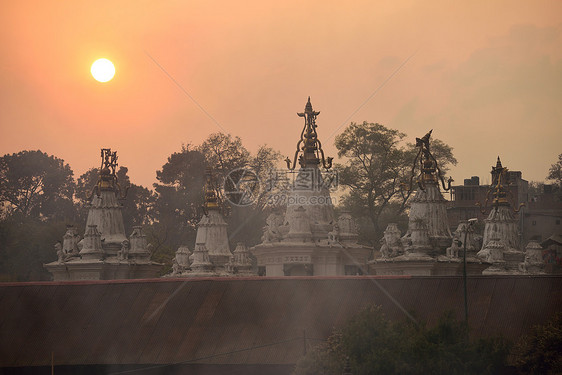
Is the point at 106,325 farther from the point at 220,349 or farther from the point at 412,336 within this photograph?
the point at 412,336

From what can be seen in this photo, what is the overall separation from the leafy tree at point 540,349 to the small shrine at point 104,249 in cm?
3183

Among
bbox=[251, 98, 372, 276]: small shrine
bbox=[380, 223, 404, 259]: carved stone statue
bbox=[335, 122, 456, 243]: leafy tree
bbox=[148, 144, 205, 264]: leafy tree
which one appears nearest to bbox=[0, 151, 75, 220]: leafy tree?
bbox=[148, 144, 205, 264]: leafy tree

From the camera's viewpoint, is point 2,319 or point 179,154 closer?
point 2,319

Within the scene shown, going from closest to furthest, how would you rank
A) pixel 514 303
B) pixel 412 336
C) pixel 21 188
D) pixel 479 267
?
1. pixel 412 336
2. pixel 514 303
3. pixel 479 267
4. pixel 21 188

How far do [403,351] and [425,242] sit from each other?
19.0 metres

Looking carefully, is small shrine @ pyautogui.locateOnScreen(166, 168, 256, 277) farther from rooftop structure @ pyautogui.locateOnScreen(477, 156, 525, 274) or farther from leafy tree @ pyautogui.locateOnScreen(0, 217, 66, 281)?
leafy tree @ pyautogui.locateOnScreen(0, 217, 66, 281)

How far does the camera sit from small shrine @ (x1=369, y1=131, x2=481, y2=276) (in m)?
53.5

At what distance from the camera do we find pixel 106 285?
1937 inches

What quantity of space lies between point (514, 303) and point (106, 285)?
1845 cm

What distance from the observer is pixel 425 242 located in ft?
177

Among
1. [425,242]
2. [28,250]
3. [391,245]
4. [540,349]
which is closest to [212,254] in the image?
[391,245]

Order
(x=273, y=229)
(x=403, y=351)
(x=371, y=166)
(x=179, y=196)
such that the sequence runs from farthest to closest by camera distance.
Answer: (x=179, y=196) < (x=371, y=166) < (x=273, y=229) < (x=403, y=351)

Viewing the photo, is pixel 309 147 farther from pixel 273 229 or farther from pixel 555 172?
pixel 555 172

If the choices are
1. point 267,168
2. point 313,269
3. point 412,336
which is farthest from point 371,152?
point 412,336
